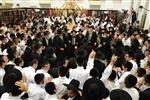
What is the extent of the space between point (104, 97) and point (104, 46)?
5.23 m

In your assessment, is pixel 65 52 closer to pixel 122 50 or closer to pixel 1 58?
pixel 122 50

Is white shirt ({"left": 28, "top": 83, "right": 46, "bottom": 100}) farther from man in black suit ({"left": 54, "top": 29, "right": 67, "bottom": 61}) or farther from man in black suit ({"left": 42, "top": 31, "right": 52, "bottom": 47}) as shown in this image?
man in black suit ({"left": 42, "top": 31, "right": 52, "bottom": 47})

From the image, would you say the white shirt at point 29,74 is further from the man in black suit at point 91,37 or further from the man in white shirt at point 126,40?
the man in white shirt at point 126,40

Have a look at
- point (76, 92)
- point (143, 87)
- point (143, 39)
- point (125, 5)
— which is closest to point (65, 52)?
point (143, 39)

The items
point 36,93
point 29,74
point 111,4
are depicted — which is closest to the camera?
point 36,93

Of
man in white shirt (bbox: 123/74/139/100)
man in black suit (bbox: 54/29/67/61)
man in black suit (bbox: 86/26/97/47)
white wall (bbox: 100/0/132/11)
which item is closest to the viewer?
man in white shirt (bbox: 123/74/139/100)

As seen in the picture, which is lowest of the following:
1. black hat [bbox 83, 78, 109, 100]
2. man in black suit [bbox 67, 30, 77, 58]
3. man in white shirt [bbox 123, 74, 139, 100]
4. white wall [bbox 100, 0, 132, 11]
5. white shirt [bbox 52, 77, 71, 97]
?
man in black suit [bbox 67, 30, 77, 58]

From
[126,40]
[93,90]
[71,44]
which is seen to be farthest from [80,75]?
[126,40]

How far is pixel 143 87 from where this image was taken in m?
5.02

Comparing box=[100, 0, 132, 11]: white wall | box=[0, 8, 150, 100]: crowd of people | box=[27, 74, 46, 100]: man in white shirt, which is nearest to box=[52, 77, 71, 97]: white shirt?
box=[0, 8, 150, 100]: crowd of people

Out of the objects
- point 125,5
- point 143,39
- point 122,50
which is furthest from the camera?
point 125,5

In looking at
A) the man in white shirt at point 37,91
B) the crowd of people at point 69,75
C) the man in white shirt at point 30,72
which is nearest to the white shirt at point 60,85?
the crowd of people at point 69,75

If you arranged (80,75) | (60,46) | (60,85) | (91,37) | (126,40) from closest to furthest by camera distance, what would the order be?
1. (60,85)
2. (80,75)
3. (60,46)
4. (126,40)
5. (91,37)

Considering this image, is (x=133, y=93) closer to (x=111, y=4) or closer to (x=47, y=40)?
(x=47, y=40)
